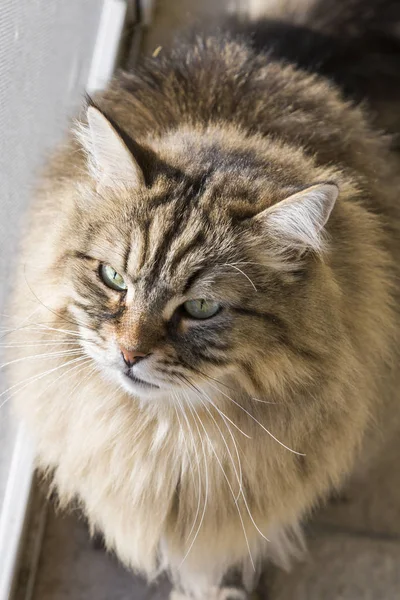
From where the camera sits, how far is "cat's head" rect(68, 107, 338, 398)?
A: 0.91 m

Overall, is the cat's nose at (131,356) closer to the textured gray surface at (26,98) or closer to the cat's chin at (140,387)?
the cat's chin at (140,387)

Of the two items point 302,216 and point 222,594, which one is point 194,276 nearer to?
point 302,216

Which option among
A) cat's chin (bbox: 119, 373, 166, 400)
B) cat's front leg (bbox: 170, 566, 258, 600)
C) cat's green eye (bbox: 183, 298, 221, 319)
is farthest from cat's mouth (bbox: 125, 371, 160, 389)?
cat's front leg (bbox: 170, 566, 258, 600)

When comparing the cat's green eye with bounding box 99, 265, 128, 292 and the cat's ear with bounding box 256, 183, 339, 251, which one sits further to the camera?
the cat's green eye with bounding box 99, 265, 128, 292

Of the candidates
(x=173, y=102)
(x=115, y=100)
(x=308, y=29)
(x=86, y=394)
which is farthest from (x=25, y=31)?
(x=86, y=394)

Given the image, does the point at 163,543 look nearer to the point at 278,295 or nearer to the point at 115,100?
the point at 278,295

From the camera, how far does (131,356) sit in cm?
91

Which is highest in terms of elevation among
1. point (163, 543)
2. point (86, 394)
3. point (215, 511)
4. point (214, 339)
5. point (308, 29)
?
point (308, 29)

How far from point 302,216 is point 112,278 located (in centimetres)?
29

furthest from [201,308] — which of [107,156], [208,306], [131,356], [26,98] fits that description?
[26,98]

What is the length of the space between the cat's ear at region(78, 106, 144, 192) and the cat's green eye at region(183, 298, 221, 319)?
19 cm

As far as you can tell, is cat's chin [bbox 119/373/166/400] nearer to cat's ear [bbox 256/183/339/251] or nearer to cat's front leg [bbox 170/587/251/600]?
cat's ear [bbox 256/183/339/251]

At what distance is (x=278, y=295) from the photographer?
0.93 m

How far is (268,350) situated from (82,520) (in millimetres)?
817
